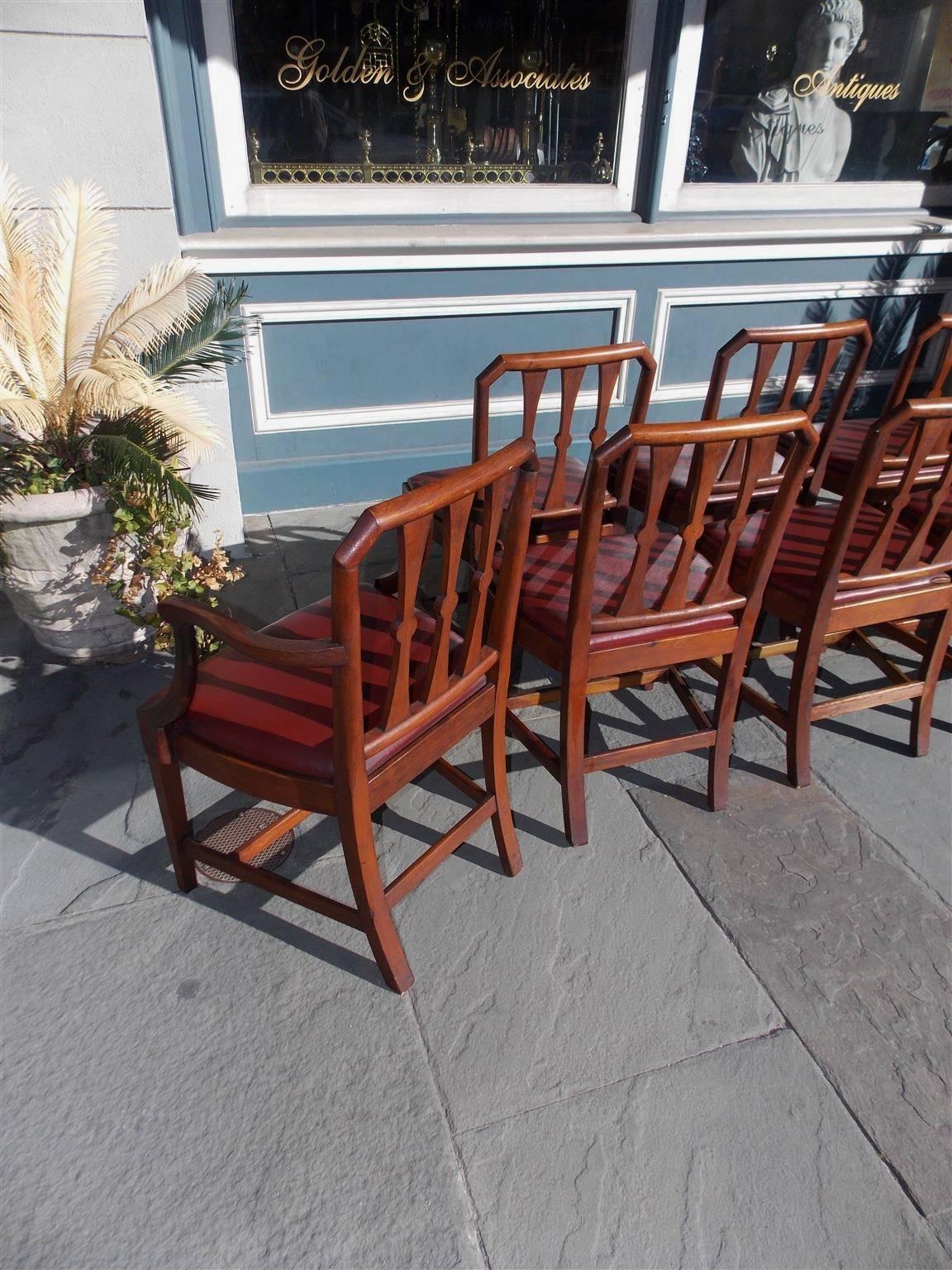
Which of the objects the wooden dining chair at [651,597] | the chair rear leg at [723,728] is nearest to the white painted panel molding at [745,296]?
the wooden dining chair at [651,597]

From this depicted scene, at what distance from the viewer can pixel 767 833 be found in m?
2.08

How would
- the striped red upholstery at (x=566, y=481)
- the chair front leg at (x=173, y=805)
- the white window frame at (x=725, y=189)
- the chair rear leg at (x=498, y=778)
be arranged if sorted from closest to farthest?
1. the chair front leg at (x=173, y=805)
2. the chair rear leg at (x=498, y=778)
3. the striped red upholstery at (x=566, y=481)
4. the white window frame at (x=725, y=189)

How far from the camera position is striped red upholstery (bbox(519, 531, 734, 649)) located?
6.08ft

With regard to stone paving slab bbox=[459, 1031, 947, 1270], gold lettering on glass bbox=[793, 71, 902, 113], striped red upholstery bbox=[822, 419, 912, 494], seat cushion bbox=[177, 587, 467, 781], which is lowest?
stone paving slab bbox=[459, 1031, 947, 1270]

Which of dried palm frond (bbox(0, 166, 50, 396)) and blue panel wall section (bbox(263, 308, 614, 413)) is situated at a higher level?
dried palm frond (bbox(0, 166, 50, 396))

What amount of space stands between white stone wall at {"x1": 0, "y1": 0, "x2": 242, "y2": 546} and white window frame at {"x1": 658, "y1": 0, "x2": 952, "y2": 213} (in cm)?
228

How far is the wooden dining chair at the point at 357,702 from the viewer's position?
1.30m

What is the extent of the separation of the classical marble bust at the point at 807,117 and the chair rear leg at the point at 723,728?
3.14 m

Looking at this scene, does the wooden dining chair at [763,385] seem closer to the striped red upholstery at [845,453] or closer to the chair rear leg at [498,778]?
the striped red upholstery at [845,453]

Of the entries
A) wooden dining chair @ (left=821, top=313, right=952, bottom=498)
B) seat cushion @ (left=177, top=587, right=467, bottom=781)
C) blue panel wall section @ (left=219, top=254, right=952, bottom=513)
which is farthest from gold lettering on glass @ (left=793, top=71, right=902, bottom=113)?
seat cushion @ (left=177, top=587, right=467, bottom=781)

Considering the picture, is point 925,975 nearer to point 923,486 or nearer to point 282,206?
point 923,486

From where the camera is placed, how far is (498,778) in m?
1.86

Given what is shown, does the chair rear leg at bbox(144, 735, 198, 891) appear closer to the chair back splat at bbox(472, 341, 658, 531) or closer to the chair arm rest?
the chair arm rest

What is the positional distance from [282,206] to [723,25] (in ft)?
7.17
